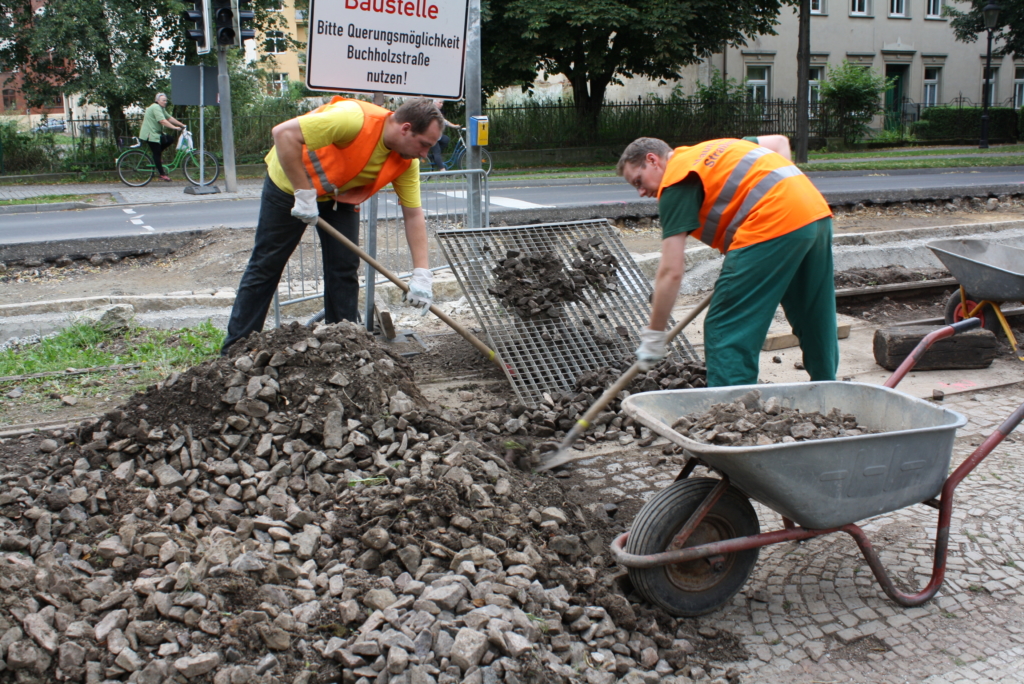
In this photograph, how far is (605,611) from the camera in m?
2.89

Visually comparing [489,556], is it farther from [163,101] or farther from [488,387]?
[163,101]

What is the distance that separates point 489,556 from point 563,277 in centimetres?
305

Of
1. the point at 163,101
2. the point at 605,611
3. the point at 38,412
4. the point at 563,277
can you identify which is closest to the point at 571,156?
the point at 163,101

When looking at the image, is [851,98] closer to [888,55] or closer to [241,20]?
[888,55]

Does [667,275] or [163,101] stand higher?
[163,101]

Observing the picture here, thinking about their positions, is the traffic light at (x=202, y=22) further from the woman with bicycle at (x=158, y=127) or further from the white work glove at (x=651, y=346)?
the white work glove at (x=651, y=346)

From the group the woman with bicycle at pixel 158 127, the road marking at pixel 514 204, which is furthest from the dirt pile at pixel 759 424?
the woman with bicycle at pixel 158 127

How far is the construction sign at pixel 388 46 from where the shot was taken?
17.1ft

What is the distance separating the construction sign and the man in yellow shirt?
0.54m

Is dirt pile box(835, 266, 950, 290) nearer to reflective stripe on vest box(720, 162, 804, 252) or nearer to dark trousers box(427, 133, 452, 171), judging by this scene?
reflective stripe on vest box(720, 162, 804, 252)

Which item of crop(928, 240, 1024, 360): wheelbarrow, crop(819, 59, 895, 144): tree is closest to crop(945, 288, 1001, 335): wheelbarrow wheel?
crop(928, 240, 1024, 360): wheelbarrow

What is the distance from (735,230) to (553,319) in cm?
220

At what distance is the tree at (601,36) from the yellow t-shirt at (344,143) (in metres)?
18.5

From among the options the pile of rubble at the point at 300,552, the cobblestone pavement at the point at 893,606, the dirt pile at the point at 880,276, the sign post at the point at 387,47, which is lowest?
the cobblestone pavement at the point at 893,606
